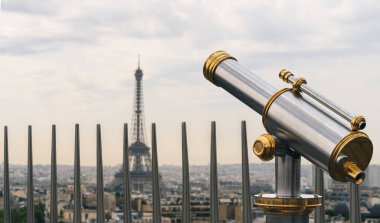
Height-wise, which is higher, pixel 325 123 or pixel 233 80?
pixel 233 80

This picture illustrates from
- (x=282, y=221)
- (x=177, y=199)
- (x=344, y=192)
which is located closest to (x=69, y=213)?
(x=177, y=199)

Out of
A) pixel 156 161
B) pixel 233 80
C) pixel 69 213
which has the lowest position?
pixel 69 213

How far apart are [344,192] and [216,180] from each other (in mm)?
1873

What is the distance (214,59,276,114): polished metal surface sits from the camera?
10.3 ft

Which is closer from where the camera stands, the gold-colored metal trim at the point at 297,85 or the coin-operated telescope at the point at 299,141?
the coin-operated telescope at the point at 299,141

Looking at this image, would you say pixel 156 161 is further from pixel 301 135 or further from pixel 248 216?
pixel 301 135

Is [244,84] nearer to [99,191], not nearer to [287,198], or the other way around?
[287,198]

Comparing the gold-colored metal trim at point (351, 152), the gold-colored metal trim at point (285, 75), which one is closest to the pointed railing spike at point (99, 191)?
the gold-colored metal trim at point (285, 75)

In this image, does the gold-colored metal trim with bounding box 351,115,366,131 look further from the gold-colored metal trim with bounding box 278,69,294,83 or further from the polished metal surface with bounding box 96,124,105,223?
the polished metal surface with bounding box 96,124,105,223

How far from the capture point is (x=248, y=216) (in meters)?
5.67

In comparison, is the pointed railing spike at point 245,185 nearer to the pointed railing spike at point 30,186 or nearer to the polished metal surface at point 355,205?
the polished metal surface at point 355,205

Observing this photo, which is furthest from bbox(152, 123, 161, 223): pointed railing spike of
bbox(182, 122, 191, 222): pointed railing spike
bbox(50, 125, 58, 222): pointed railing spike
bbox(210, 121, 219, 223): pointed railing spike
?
bbox(50, 125, 58, 222): pointed railing spike

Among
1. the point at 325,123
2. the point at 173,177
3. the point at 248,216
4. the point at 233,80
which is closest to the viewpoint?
the point at 325,123

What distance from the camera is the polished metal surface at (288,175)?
292cm
